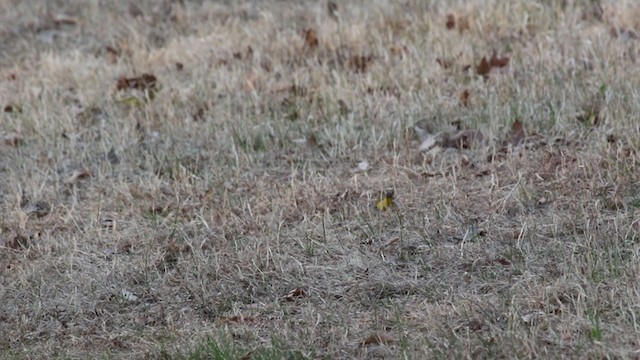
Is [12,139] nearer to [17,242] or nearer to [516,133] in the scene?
[17,242]

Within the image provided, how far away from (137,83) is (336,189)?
9.32ft

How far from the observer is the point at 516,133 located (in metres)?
6.47

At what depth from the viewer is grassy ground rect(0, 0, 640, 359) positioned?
4652 millimetres

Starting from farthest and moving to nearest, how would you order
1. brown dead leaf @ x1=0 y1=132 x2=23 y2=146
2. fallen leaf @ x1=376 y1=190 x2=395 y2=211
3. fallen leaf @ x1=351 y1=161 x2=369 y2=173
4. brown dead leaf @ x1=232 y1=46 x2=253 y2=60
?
brown dead leaf @ x1=232 y1=46 x2=253 y2=60, brown dead leaf @ x1=0 y1=132 x2=23 y2=146, fallen leaf @ x1=351 y1=161 x2=369 y2=173, fallen leaf @ x1=376 y1=190 x2=395 y2=211

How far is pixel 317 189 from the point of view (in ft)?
19.7

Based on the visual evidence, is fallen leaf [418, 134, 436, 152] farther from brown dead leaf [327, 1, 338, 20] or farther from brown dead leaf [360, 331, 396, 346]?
brown dead leaf [327, 1, 338, 20]

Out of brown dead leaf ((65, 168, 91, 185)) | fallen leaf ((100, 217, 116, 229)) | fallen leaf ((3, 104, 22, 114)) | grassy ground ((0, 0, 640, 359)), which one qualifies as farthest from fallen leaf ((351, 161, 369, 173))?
→ fallen leaf ((3, 104, 22, 114))

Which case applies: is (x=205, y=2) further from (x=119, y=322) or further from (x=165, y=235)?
(x=119, y=322)

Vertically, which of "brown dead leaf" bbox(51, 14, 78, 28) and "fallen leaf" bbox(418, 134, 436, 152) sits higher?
"fallen leaf" bbox(418, 134, 436, 152)

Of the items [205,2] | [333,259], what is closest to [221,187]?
[333,259]

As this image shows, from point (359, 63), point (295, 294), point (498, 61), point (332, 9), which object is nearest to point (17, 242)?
point (295, 294)

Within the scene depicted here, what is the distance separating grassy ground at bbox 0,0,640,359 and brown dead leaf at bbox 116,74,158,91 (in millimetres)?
17

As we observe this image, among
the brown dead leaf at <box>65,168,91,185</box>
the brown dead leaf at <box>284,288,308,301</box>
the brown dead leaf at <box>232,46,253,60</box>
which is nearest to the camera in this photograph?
the brown dead leaf at <box>284,288,308,301</box>

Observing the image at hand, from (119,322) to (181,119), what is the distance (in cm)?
270
